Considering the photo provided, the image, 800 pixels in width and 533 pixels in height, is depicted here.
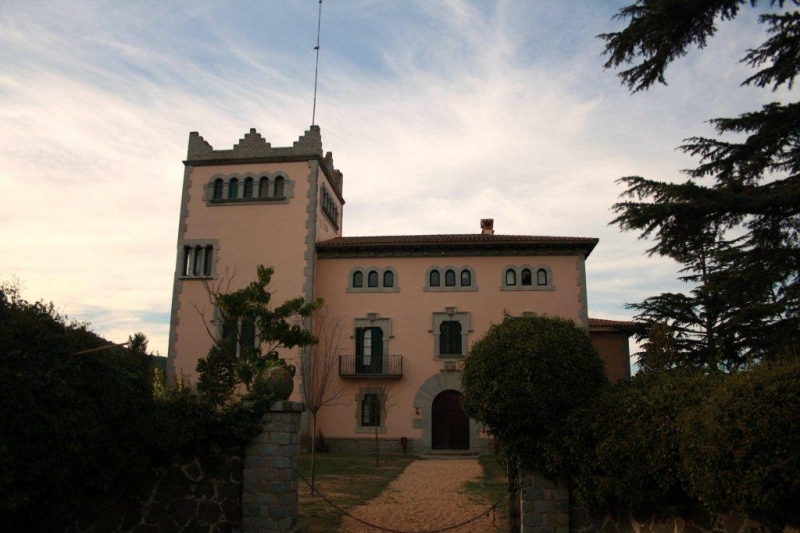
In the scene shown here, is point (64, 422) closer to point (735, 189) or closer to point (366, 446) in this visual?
point (735, 189)

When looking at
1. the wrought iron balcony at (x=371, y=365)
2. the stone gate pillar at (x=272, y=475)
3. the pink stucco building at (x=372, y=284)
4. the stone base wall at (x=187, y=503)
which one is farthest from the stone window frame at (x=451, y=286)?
the stone base wall at (x=187, y=503)

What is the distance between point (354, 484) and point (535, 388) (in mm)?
8251

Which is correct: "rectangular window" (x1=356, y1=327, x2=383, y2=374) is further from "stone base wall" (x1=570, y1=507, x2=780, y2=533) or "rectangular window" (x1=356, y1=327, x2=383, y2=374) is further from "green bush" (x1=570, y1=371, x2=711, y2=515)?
"green bush" (x1=570, y1=371, x2=711, y2=515)

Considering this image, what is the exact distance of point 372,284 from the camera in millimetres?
26812

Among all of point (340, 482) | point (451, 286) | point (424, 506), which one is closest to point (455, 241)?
point (451, 286)

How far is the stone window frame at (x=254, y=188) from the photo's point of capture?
27.1 metres

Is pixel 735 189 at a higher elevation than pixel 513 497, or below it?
higher

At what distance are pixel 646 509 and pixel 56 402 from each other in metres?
7.67

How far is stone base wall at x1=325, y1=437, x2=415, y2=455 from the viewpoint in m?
25.0

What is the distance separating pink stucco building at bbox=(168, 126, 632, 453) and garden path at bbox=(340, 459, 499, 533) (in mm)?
7311

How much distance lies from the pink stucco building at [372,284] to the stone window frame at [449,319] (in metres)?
0.05

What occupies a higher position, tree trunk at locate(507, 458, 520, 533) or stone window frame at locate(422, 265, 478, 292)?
stone window frame at locate(422, 265, 478, 292)

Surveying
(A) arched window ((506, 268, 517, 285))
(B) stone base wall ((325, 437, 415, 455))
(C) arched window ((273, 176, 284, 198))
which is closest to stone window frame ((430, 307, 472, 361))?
(A) arched window ((506, 268, 517, 285))

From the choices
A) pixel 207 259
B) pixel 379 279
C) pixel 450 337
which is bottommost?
pixel 450 337
